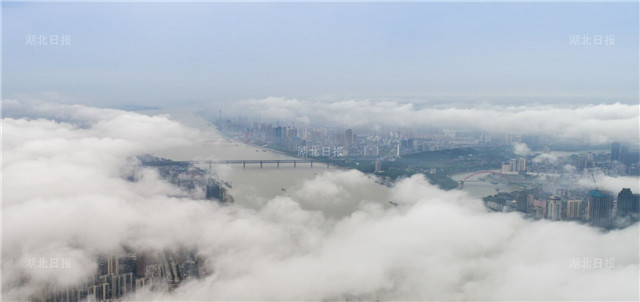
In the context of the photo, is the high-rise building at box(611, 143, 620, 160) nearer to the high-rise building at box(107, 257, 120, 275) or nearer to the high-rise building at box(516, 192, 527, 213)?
the high-rise building at box(516, 192, 527, 213)

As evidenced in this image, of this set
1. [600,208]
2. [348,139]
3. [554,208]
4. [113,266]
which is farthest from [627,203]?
[113,266]

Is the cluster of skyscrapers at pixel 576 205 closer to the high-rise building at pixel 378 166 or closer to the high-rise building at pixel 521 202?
the high-rise building at pixel 521 202

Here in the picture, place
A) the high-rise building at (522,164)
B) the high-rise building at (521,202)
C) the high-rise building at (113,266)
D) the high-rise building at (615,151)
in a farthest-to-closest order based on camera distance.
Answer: the high-rise building at (615,151), the high-rise building at (522,164), the high-rise building at (521,202), the high-rise building at (113,266)

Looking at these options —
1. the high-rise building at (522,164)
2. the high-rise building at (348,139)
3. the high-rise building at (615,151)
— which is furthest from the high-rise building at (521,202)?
the high-rise building at (348,139)

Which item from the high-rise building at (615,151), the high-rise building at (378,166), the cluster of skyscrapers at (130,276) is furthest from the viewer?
the high-rise building at (615,151)

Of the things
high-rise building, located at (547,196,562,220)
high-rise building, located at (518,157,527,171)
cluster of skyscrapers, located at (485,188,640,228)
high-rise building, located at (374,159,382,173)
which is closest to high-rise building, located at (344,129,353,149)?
high-rise building, located at (374,159,382,173)

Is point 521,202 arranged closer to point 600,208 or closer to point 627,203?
point 600,208

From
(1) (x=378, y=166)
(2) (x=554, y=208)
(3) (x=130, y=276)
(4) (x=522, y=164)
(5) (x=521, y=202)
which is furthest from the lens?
(1) (x=378, y=166)
